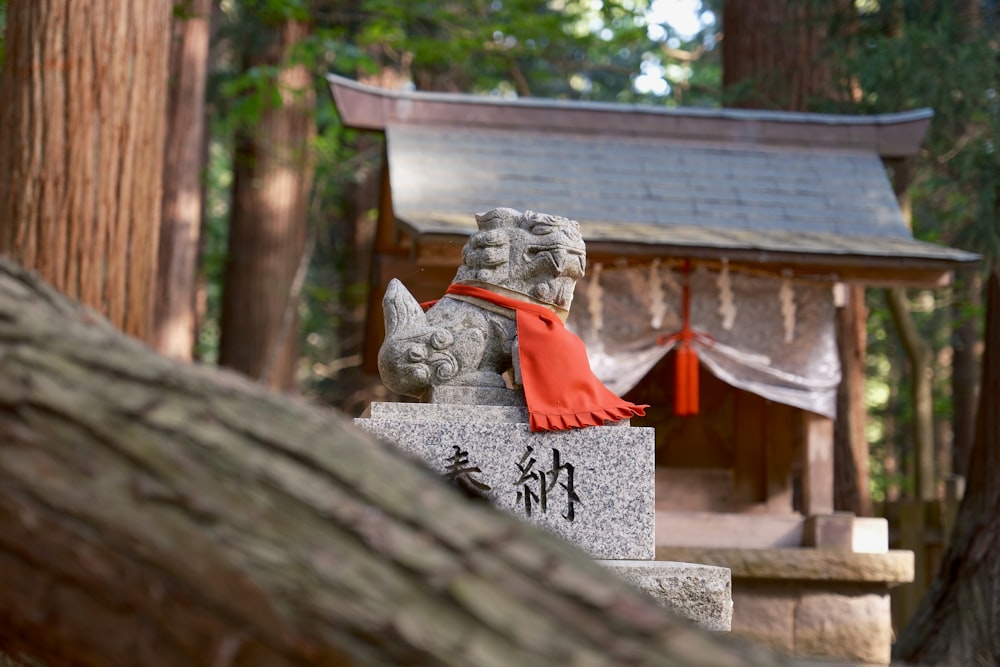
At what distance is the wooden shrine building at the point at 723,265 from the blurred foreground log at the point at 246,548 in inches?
261

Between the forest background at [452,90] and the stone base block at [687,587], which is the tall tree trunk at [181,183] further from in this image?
the stone base block at [687,587]

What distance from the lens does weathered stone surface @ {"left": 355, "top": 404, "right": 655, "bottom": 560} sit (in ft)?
16.3

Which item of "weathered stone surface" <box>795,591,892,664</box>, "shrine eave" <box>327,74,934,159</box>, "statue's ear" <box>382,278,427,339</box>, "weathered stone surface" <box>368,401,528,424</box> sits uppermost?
"shrine eave" <box>327,74,934,159</box>

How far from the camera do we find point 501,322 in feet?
17.6

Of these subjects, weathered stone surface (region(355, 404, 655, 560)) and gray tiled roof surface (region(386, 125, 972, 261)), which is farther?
gray tiled roof surface (region(386, 125, 972, 261))

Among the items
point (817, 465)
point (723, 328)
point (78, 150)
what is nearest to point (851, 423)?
point (817, 465)

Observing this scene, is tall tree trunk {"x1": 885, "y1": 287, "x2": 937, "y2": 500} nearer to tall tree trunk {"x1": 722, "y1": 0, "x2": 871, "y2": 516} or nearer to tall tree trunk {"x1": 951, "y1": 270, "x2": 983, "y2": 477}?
tall tree trunk {"x1": 722, "y1": 0, "x2": 871, "y2": 516}

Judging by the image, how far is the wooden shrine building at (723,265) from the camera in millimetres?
8797

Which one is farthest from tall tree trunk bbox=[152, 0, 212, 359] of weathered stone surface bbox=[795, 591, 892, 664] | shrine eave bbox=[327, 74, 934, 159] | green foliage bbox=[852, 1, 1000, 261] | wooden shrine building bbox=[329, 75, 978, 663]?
weathered stone surface bbox=[795, 591, 892, 664]

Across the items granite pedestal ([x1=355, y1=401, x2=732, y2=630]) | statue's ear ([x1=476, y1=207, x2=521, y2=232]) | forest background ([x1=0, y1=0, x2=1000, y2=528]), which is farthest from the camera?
forest background ([x1=0, y1=0, x2=1000, y2=528])

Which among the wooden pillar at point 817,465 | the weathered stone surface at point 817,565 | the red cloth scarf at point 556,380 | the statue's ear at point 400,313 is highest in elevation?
the statue's ear at point 400,313

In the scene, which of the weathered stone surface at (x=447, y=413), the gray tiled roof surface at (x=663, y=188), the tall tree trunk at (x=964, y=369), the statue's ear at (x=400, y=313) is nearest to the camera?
the weathered stone surface at (x=447, y=413)

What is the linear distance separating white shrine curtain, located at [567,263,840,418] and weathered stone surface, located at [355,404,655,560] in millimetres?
4355

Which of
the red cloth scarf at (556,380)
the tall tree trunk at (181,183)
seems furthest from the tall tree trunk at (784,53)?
the red cloth scarf at (556,380)
